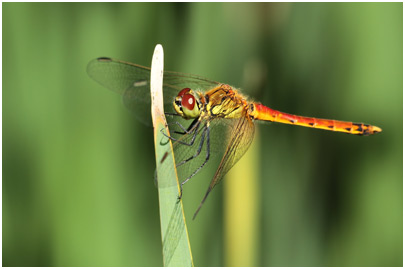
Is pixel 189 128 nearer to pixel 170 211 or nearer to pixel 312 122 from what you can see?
pixel 312 122

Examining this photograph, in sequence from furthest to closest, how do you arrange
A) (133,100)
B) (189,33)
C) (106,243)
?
(133,100) < (189,33) < (106,243)

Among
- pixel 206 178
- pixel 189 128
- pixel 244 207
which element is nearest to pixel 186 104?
pixel 189 128

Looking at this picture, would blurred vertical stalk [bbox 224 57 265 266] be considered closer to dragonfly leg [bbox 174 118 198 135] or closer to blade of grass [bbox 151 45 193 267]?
dragonfly leg [bbox 174 118 198 135]

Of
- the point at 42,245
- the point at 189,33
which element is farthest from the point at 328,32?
the point at 42,245

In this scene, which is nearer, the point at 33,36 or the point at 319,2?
the point at 33,36

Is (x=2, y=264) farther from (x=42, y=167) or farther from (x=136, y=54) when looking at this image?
(x=136, y=54)
